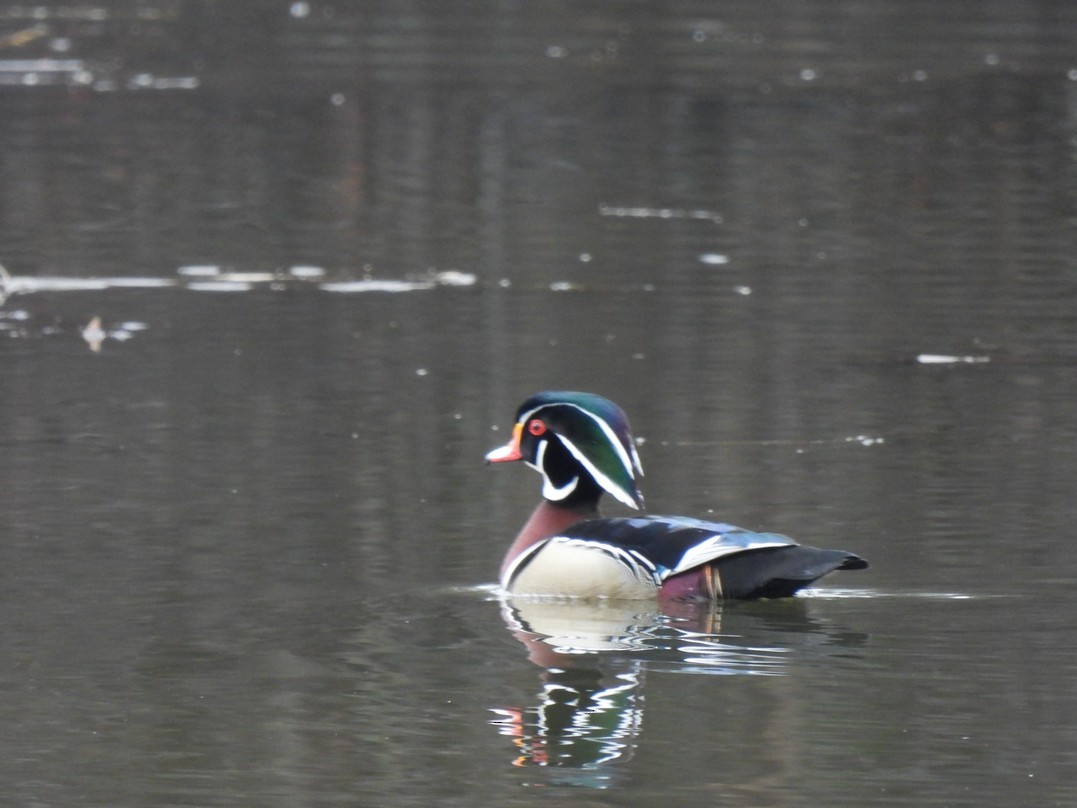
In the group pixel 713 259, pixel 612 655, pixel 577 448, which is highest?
pixel 713 259

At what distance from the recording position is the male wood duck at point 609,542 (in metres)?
7.93

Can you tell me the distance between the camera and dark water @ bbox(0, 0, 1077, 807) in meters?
6.59

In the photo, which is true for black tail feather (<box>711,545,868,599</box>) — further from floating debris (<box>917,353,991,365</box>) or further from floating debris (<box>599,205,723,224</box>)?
floating debris (<box>599,205,723,224</box>)

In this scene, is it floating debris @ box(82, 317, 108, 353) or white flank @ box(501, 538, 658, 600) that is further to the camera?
floating debris @ box(82, 317, 108, 353)

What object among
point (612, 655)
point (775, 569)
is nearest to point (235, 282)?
point (775, 569)

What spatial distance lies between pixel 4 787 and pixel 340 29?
101 ft

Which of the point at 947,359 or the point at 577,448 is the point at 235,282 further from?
the point at 577,448

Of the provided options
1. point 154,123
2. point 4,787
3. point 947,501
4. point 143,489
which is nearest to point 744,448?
point 947,501

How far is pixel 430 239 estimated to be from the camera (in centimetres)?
1712

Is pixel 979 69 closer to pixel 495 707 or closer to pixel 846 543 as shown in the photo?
pixel 846 543

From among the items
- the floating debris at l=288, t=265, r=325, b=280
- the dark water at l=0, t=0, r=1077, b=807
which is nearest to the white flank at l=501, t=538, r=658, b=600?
the dark water at l=0, t=0, r=1077, b=807

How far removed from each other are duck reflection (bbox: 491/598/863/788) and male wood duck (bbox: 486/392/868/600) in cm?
7

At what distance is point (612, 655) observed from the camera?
24.8 ft

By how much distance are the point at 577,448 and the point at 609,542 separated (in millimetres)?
531
